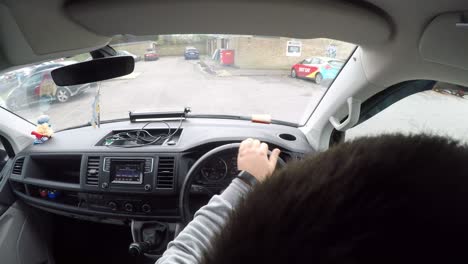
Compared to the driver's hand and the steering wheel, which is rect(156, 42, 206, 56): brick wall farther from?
the driver's hand

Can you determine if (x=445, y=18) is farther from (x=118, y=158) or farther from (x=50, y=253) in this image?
(x=50, y=253)

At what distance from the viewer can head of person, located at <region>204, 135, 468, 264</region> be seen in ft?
1.52

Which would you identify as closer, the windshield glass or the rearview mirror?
the rearview mirror

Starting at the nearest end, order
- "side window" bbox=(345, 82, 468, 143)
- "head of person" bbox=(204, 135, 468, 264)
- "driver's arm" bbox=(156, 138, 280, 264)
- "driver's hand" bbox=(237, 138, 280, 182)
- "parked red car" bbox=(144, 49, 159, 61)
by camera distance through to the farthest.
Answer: "head of person" bbox=(204, 135, 468, 264) < "driver's arm" bbox=(156, 138, 280, 264) < "driver's hand" bbox=(237, 138, 280, 182) < "side window" bbox=(345, 82, 468, 143) < "parked red car" bbox=(144, 49, 159, 61)

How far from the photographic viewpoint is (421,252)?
1.51ft

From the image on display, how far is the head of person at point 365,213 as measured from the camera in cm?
46

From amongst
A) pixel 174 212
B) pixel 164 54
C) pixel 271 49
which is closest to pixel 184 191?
pixel 174 212

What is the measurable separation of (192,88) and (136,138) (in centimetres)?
74

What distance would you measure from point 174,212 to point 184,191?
45 centimetres

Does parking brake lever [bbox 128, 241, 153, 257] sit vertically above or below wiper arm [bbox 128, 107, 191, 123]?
below

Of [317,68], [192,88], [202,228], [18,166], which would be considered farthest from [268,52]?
[18,166]

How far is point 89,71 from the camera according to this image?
45.1 inches

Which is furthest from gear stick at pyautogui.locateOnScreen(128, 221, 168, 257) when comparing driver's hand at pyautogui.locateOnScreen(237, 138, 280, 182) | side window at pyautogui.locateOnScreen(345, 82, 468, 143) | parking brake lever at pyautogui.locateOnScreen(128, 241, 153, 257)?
side window at pyautogui.locateOnScreen(345, 82, 468, 143)

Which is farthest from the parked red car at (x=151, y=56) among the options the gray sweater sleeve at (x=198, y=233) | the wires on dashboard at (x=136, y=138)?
the gray sweater sleeve at (x=198, y=233)
